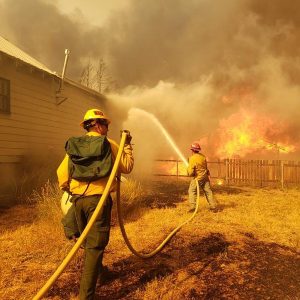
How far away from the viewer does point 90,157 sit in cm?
323

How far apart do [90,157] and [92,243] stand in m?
0.86

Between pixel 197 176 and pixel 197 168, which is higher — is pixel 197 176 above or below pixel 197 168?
below

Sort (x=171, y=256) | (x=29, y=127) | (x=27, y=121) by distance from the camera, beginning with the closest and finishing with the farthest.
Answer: (x=171, y=256) < (x=27, y=121) < (x=29, y=127)

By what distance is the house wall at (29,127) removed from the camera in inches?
407

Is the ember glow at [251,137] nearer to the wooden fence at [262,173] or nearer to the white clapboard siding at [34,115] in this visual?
the wooden fence at [262,173]

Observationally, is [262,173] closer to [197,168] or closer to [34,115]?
[197,168]

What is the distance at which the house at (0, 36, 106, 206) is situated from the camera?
1027cm

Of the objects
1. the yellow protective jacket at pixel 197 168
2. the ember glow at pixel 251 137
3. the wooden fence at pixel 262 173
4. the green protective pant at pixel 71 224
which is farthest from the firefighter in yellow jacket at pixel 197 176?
the ember glow at pixel 251 137

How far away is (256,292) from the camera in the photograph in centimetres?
368

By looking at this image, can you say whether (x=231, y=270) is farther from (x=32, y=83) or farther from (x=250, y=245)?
(x=32, y=83)

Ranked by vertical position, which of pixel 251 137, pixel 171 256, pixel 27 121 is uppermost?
pixel 27 121

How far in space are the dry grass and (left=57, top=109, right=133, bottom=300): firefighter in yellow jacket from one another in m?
0.56

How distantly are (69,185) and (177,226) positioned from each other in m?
3.55

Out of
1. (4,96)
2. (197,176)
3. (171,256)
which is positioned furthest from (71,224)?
(4,96)
